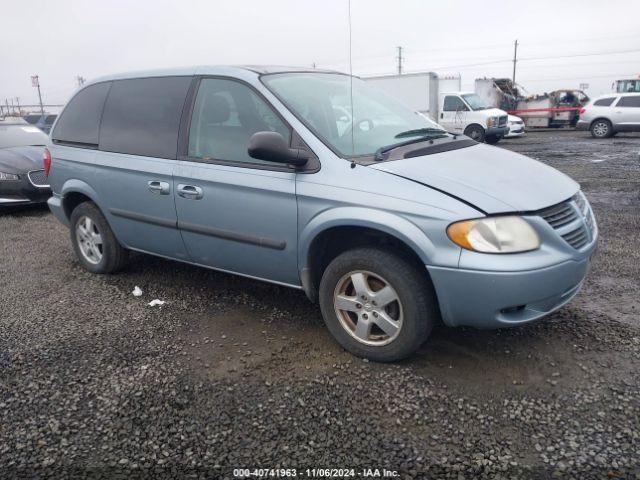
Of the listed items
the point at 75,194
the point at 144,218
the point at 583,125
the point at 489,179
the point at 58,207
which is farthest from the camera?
the point at 583,125

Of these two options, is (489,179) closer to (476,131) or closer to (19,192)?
(19,192)

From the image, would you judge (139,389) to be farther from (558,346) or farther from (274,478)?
(558,346)

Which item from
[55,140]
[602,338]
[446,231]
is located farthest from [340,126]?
[55,140]

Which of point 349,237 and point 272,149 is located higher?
point 272,149

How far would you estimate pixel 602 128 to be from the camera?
19.4 m

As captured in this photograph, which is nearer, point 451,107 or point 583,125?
point 451,107

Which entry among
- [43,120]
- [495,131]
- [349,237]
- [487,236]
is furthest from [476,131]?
[43,120]

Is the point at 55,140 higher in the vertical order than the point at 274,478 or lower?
higher

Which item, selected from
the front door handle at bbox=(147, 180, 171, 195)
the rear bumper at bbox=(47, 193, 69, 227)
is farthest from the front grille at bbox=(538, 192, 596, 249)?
the rear bumper at bbox=(47, 193, 69, 227)

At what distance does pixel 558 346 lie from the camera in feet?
10.9

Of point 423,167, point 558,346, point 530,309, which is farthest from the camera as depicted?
point 558,346

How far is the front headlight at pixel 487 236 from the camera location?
2.75 m

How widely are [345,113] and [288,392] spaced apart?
1.93 meters

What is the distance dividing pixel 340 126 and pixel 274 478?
7.21 ft
